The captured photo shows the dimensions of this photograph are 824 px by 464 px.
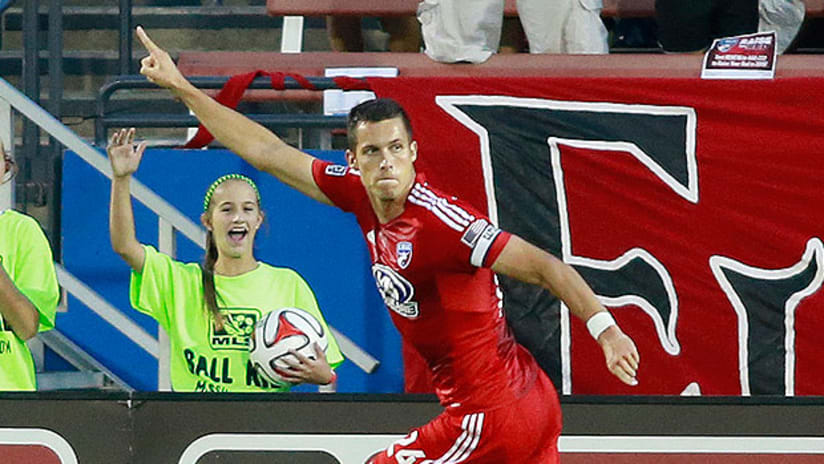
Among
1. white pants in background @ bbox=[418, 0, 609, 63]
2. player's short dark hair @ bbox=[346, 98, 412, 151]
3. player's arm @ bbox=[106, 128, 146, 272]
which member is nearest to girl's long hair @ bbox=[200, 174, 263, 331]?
player's arm @ bbox=[106, 128, 146, 272]

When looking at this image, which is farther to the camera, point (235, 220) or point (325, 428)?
point (235, 220)

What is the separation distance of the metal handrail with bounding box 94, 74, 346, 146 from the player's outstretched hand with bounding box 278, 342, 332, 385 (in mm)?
1663

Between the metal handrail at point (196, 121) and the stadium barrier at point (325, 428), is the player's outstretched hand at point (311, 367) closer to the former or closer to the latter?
the stadium barrier at point (325, 428)

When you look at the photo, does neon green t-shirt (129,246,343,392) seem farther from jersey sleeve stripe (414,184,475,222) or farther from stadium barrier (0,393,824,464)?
jersey sleeve stripe (414,184,475,222)

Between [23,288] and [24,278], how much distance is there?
A: 5 cm

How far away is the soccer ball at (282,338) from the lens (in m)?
5.84

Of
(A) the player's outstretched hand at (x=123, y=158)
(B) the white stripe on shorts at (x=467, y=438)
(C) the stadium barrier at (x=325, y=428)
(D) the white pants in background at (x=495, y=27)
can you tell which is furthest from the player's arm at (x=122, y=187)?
(D) the white pants in background at (x=495, y=27)

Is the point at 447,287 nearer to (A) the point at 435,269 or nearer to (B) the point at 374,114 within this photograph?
(A) the point at 435,269

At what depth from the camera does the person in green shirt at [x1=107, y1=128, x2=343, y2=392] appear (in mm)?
6234

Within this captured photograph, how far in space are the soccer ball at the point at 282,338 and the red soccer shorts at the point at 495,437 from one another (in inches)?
31.0

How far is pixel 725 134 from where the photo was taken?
7012 millimetres

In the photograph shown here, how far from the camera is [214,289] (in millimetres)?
6332

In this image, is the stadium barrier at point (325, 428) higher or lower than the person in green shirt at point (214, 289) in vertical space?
lower

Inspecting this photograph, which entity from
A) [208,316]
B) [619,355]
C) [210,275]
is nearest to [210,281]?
[210,275]
